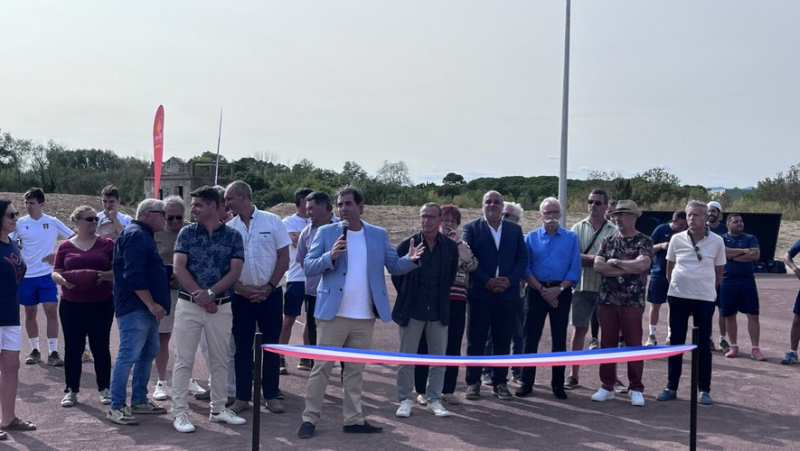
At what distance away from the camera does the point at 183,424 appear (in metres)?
6.35

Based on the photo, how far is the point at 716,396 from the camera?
7852 millimetres

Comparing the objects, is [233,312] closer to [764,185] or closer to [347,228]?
[347,228]

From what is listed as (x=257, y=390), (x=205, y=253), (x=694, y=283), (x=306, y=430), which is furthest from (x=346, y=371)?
(x=694, y=283)

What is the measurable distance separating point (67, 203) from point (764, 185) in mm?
41021

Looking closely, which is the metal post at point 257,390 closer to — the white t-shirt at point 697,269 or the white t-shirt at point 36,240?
the white t-shirt at point 697,269

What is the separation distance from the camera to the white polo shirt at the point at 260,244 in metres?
7.09

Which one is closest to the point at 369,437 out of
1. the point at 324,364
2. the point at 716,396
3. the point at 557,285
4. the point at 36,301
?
the point at 324,364

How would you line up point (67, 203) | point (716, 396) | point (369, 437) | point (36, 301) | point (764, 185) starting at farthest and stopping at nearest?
point (764, 185)
point (67, 203)
point (36, 301)
point (716, 396)
point (369, 437)

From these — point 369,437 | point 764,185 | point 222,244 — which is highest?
point 764,185

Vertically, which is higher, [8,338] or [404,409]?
[8,338]

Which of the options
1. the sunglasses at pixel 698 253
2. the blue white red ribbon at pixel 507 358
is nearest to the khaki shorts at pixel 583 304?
the sunglasses at pixel 698 253

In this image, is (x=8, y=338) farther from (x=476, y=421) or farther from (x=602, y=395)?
(x=602, y=395)

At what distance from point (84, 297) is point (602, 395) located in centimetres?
510

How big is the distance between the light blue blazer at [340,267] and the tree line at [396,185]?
31.2 m
